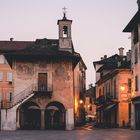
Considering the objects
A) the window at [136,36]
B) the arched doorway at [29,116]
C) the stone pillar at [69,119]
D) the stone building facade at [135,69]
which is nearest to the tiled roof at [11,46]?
the arched doorway at [29,116]

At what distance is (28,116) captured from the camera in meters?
49.9

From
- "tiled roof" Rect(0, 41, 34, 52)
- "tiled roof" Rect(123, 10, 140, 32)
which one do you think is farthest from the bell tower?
"tiled roof" Rect(0, 41, 34, 52)

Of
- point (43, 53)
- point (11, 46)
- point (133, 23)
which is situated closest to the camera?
point (133, 23)

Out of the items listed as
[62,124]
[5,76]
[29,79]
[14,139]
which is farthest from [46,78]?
[5,76]

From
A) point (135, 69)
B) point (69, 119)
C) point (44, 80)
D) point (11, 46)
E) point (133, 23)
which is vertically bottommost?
point (69, 119)

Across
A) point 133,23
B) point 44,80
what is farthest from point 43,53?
point 133,23

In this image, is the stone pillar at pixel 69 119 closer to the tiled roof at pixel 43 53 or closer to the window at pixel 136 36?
the tiled roof at pixel 43 53

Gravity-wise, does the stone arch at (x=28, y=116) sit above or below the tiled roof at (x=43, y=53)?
below

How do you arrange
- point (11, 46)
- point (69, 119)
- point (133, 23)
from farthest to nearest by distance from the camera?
point (11, 46) → point (69, 119) → point (133, 23)

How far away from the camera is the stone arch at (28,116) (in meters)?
43.9

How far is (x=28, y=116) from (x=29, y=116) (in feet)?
0.41

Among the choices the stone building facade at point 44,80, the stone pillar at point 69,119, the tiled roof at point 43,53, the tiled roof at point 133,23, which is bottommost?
the stone pillar at point 69,119

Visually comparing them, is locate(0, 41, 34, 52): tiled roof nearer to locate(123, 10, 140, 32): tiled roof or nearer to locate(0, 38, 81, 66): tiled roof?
locate(0, 38, 81, 66): tiled roof

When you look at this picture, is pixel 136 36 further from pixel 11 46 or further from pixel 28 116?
pixel 11 46
